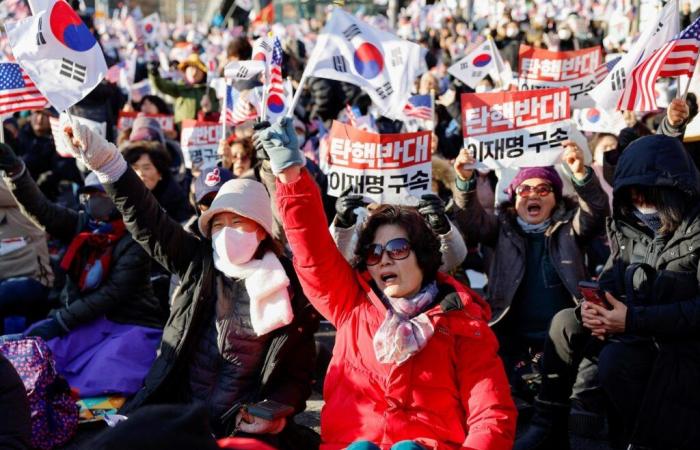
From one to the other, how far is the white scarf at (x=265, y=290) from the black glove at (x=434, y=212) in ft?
2.21

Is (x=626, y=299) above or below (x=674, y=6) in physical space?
below

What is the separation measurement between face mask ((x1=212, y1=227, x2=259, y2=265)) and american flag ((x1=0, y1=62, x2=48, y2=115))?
216 centimetres

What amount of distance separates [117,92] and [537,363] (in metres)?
8.98

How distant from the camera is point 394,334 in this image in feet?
11.6

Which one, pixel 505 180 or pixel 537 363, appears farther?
pixel 505 180

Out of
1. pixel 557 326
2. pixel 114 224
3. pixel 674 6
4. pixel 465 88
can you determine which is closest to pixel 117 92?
pixel 465 88

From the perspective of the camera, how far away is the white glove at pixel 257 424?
3.68m

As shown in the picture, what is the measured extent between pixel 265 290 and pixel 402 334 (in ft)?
2.83

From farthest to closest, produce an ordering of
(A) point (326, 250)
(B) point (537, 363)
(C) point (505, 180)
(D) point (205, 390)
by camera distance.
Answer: (C) point (505, 180) → (B) point (537, 363) → (D) point (205, 390) → (A) point (326, 250)

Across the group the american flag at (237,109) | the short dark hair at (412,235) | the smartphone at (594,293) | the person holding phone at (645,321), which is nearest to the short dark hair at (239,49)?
the american flag at (237,109)

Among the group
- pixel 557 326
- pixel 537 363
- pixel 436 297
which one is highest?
pixel 436 297

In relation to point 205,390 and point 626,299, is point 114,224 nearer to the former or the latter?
point 205,390

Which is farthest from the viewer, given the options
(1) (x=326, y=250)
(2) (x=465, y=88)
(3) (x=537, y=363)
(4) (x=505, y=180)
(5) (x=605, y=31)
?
(5) (x=605, y=31)

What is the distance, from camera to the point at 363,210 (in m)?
5.40
